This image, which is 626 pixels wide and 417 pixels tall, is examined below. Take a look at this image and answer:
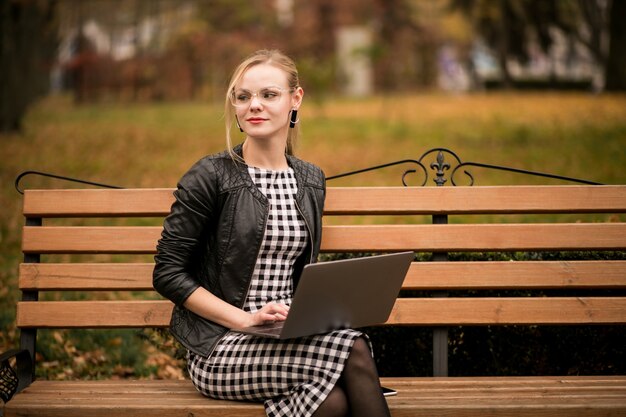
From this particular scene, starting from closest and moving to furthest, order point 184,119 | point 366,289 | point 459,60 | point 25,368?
point 366,289 < point 25,368 < point 184,119 < point 459,60

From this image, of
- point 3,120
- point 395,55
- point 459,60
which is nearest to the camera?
point 3,120

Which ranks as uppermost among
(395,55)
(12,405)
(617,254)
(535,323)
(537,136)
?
(395,55)

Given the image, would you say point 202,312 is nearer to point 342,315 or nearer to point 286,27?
point 342,315

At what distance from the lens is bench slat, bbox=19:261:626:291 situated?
396cm

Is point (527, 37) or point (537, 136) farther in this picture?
point (527, 37)

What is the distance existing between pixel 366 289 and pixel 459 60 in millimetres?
42914

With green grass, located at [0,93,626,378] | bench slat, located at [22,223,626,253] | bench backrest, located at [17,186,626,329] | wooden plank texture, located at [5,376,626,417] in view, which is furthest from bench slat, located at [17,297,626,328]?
green grass, located at [0,93,626,378]

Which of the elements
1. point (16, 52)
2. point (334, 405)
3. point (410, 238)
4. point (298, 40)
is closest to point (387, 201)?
point (410, 238)

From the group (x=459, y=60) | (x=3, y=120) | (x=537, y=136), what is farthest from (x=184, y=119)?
(x=459, y=60)

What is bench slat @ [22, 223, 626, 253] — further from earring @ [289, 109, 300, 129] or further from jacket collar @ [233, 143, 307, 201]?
earring @ [289, 109, 300, 129]

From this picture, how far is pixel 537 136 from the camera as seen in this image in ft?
49.3

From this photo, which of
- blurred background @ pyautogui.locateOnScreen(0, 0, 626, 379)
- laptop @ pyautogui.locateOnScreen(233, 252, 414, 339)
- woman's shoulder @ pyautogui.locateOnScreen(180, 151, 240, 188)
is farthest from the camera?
blurred background @ pyautogui.locateOnScreen(0, 0, 626, 379)

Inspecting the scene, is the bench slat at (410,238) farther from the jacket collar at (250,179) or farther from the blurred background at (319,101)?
the blurred background at (319,101)

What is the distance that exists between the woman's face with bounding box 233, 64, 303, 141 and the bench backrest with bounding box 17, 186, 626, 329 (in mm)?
586
